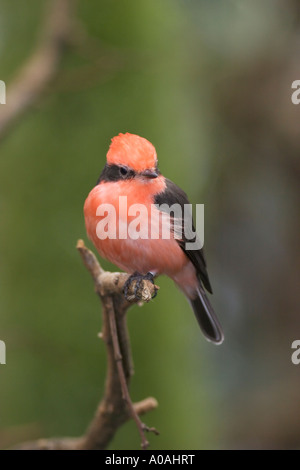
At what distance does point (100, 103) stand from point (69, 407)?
771 mm

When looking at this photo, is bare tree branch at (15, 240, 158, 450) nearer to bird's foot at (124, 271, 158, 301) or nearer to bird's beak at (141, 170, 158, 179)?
bird's foot at (124, 271, 158, 301)

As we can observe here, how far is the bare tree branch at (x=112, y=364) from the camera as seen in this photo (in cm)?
119

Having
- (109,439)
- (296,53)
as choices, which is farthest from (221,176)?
(109,439)

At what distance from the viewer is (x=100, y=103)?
1288 millimetres

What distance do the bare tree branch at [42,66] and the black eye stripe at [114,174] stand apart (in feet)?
2.65

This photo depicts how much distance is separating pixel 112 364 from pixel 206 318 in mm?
285

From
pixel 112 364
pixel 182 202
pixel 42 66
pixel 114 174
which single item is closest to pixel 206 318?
pixel 112 364

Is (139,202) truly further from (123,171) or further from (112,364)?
(112,364)

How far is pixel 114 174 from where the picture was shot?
1.10 m

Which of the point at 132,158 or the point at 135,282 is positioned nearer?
the point at 132,158

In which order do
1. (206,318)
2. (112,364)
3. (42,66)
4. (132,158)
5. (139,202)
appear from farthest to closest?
1. (42,66)
2. (206,318)
3. (112,364)
4. (139,202)
5. (132,158)

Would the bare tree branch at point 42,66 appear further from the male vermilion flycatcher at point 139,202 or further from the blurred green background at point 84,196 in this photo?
the male vermilion flycatcher at point 139,202

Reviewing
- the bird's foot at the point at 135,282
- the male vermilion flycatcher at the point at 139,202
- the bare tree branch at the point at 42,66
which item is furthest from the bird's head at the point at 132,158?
the bare tree branch at the point at 42,66
